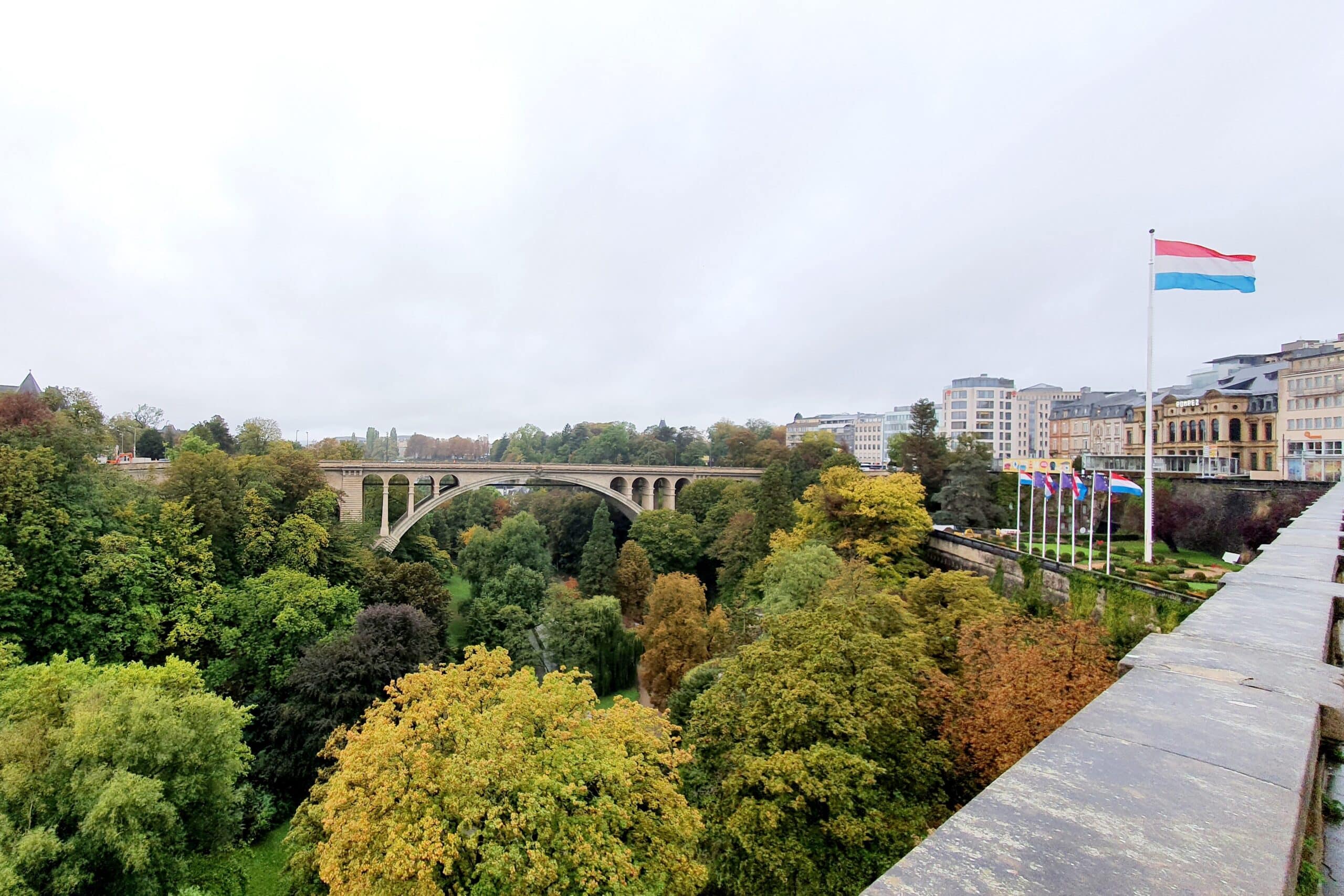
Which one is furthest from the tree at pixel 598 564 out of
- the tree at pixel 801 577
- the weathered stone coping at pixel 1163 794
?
the weathered stone coping at pixel 1163 794

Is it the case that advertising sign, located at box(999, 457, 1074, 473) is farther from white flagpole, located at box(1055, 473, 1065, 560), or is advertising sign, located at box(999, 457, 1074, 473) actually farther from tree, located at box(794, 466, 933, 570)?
tree, located at box(794, 466, 933, 570)

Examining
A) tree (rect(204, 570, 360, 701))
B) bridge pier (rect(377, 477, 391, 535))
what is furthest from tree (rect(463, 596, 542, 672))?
bridge pier (rect(377, 477, 391, 535))

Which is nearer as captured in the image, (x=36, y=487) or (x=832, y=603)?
(x=832, y=603)

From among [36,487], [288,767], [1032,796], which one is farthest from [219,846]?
[1032,796]

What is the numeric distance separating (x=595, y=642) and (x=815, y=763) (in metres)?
19.6

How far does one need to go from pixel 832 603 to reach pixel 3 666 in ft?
59.7

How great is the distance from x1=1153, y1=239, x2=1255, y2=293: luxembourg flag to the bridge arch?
113ft

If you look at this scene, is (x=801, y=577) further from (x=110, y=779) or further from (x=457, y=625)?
(x=457, y=625)

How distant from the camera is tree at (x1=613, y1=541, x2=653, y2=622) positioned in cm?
3662

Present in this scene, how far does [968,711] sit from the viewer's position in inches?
421

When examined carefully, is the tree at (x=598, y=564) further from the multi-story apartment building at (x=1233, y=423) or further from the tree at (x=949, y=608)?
the multi-story apartment building at (x=1233, y=423)

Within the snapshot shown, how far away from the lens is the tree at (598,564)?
37344 mm

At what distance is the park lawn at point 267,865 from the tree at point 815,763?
32.2ft

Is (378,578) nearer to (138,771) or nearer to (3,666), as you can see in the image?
(3,666)
